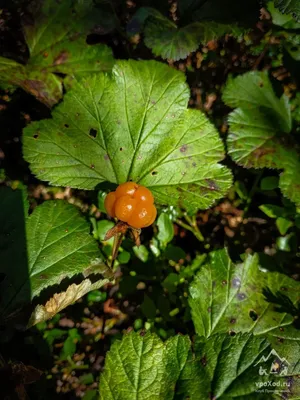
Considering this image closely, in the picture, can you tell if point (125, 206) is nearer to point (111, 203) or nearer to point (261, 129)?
point (111, 203)

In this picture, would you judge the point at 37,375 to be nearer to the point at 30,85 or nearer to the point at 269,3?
the point at 30,85

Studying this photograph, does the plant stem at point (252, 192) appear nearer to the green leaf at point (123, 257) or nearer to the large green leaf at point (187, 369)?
the green leaf at point (123, 257)

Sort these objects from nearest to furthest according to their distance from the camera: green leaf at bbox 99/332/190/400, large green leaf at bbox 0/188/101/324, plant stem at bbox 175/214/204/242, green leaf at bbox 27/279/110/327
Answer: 1. green leaf at bbox 99/332/190/400
2. green leaf at bbox 27/279/110/327
3. large green leaf at bbox 0/188/101/324
4. plant stem at bbox 175/214/204/242

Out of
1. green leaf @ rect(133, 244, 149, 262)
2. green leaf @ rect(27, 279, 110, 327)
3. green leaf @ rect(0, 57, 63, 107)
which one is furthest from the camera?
green leaf @ rect(133, 244, 149, 262)

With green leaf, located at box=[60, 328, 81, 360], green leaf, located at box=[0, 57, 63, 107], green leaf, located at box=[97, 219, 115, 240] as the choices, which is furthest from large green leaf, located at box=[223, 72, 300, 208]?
green leaf, located at box=[60, 328, 81, 360]

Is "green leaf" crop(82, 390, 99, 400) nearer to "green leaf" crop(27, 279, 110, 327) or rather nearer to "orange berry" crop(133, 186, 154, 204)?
"green leaf" crop(27, 279, 110, 327)

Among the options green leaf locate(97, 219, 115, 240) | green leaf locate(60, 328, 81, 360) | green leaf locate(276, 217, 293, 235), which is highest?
green leaf locate(97, 219, 115, 240)

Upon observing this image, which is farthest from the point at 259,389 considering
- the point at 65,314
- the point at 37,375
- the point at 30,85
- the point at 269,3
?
the point at 269,3
